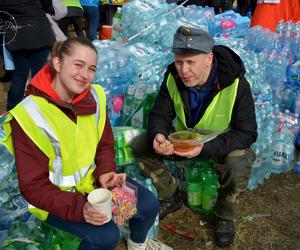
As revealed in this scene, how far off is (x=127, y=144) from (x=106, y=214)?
1.24 metres

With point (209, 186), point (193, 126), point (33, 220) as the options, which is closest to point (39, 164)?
point (33, 220)

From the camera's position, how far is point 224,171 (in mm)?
2992

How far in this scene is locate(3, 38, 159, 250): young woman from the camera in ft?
7.02

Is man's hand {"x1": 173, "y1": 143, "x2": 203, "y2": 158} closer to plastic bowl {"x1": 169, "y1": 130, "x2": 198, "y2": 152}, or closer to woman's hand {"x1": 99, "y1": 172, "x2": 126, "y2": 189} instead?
plastic bowl {"x1": 169, "y1": 130, "x2": 198, "y2": 152}

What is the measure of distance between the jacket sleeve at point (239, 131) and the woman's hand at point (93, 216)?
1.06m

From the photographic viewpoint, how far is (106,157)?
253 centimetres

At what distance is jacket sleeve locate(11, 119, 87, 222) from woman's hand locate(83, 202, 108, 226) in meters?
0.05

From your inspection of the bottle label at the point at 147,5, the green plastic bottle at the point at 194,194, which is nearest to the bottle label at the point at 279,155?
the green plastic bottle at the point at 194,194

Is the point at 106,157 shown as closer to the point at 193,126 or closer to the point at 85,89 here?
the point at 85,89

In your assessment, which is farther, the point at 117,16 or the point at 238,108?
the point at 117,16

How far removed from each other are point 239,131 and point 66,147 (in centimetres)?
135

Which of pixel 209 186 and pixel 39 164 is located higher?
pixel 39 164

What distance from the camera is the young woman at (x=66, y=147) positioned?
2141 mm

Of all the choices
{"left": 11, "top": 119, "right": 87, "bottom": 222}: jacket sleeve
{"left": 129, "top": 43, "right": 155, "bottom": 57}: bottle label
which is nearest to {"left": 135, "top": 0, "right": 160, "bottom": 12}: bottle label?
{"left": 129, "top": 43, "right": 155, "bottom": 57}: bottle label
